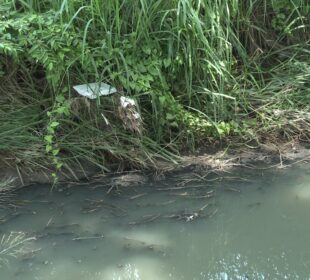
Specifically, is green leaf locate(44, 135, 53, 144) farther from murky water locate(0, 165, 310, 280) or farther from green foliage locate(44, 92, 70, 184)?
murky water locate(0, 165, 310, 280)

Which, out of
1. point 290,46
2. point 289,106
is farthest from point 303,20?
point 289,106

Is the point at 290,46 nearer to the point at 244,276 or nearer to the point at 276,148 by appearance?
the point at 276,148

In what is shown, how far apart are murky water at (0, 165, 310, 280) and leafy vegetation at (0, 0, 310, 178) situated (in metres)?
0.25

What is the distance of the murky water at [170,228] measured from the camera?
2.33 m

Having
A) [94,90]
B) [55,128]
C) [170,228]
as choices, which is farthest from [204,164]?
[55,128]

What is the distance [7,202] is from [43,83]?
0.78 metres

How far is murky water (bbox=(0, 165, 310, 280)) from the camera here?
2.33 metres

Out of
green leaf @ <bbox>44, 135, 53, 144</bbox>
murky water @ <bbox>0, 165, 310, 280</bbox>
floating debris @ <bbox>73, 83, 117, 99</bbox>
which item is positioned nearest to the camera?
murky water @ <bbox>0, 165, 310, 280</bbox>

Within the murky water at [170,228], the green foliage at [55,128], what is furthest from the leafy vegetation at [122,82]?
the murky water at [170,228]

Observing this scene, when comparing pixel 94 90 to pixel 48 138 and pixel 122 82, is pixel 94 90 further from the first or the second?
pixel 48 138

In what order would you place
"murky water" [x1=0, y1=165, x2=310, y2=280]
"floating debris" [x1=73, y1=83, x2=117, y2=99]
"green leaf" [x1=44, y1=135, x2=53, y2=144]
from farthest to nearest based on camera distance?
1. "floating debris" [x1=73, y1=83, x2=117, y2=99]
2. "green leaf" [x1=44, y1=135, x2=53, y2=144]
3. "murky water" [x1=0, y1=165, x2=310, y2=280]

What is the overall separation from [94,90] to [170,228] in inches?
34.7

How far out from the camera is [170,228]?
2.60 m

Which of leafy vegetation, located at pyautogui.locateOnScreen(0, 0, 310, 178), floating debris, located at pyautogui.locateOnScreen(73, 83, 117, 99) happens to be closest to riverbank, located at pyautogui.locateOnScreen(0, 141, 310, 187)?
leafy vegetation, located at pyautogui.locateOnScreen(0, 0, 310, 178)
